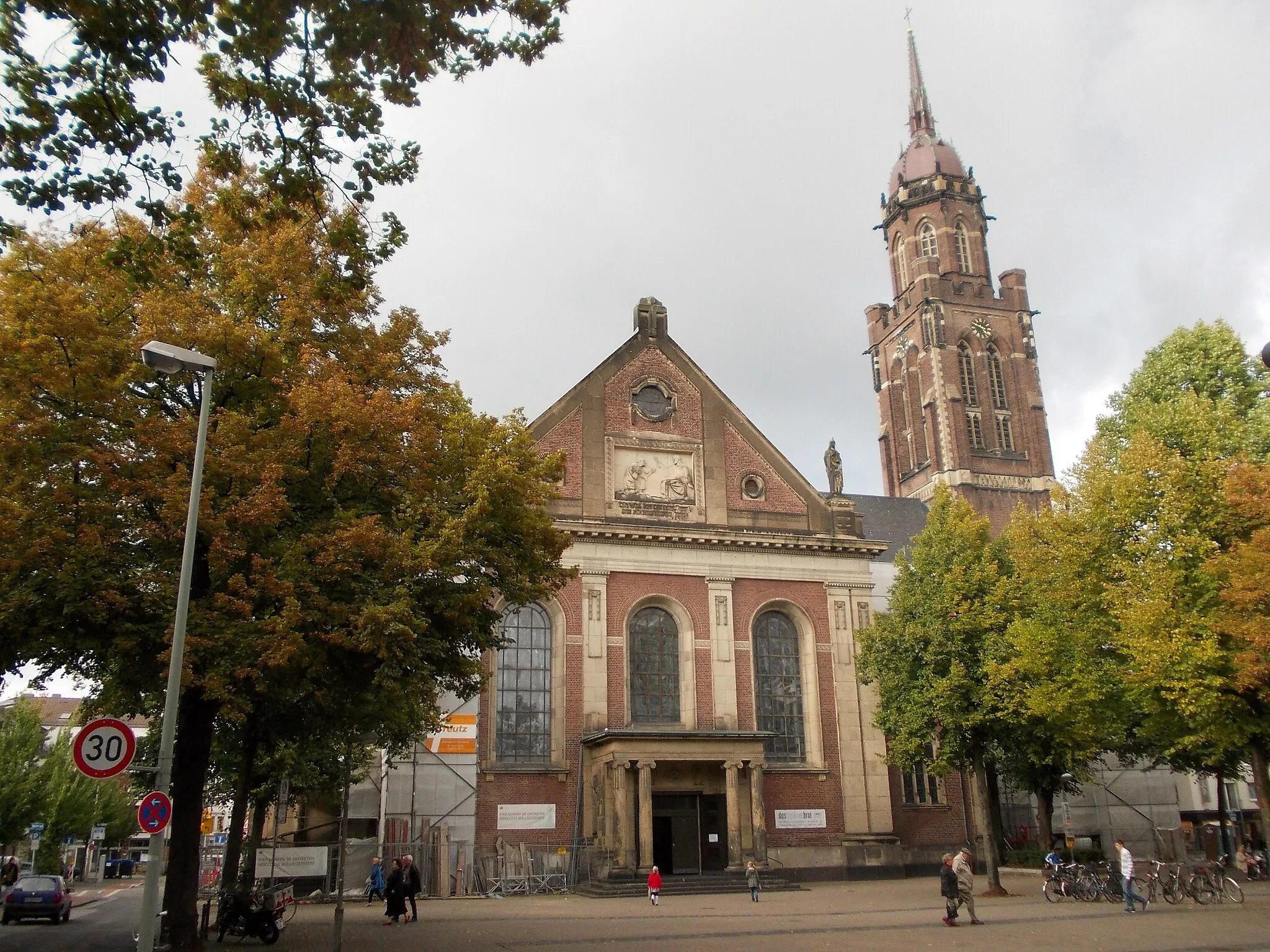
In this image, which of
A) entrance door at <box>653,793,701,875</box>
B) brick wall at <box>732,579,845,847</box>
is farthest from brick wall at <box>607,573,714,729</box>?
entrance door at <box>653,793,701,875</box>

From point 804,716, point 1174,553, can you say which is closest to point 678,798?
point 804,716

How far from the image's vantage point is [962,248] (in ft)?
249

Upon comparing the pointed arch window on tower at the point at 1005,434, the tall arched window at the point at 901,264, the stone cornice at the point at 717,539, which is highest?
the tall arched window at the point at 901,264

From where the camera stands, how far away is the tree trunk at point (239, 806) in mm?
22375

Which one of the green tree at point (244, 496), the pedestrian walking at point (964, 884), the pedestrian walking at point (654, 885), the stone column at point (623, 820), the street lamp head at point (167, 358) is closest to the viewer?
the street lamp head at point (167, 358)

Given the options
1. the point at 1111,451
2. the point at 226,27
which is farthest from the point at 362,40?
the point at 1111,451

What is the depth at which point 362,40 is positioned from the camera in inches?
344

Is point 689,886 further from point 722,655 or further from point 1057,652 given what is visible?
point 1057,652

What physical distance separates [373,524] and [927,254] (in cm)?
6792

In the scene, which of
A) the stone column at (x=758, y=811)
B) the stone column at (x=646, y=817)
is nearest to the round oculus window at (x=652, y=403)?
the stone column at (x=646, y=817)

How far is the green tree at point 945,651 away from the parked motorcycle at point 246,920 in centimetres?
1819

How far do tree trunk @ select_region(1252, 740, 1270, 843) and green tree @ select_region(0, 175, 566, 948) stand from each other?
16.3 meters

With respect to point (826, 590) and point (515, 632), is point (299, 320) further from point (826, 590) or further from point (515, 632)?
point (826, 590)

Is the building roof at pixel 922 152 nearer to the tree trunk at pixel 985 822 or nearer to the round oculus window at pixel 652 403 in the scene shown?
the round oculus window at pixel 652 403
